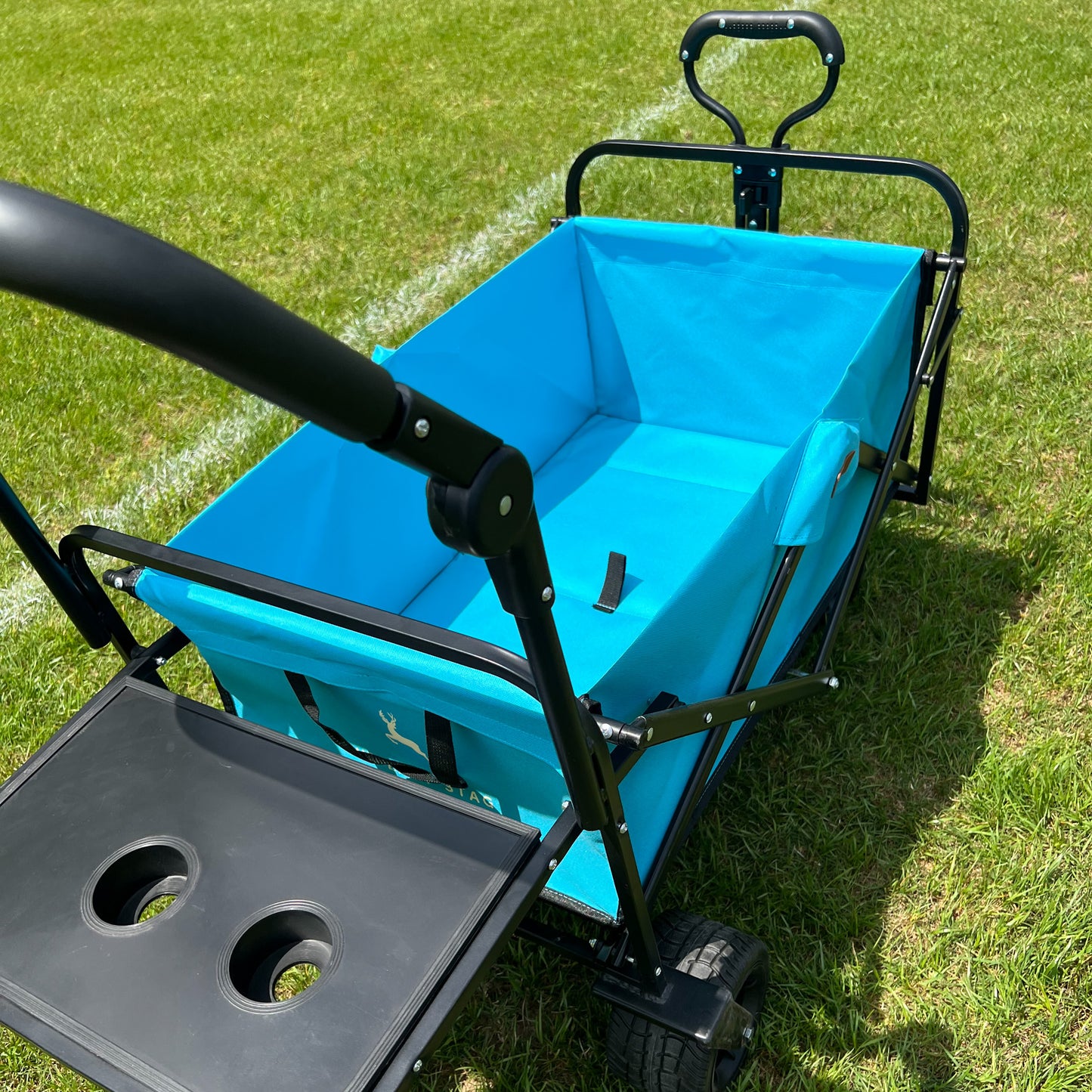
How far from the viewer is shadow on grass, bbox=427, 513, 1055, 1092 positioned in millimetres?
1750

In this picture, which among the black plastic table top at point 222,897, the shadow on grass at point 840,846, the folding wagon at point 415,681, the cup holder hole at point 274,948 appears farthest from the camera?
the shadow on grass at point 840,846

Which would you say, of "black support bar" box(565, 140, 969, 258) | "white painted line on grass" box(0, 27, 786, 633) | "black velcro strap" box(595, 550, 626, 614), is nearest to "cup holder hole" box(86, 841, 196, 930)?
"black velcro strap" box(595, 550, 626, 614)

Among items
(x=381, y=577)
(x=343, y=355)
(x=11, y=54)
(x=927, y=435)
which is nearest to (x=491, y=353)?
(x=381, y=577)

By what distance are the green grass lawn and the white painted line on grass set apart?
2 cm

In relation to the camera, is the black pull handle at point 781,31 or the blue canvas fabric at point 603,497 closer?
the blue canvas fabric at point 603,497

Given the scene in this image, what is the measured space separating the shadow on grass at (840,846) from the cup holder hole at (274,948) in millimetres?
623

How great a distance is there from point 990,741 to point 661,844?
90 centimetres

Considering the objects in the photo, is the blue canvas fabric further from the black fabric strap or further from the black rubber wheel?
the black rubber wheel

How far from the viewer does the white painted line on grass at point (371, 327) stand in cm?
276

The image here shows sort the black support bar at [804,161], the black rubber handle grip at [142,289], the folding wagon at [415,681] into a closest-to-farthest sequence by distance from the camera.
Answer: the black rubber handle grip at [142,289] < the folding wagon at [415,681] < the black support bar at [804,161]

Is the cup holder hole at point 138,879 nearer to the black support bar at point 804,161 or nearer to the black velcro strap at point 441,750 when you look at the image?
the black velcro strap at point 441,750

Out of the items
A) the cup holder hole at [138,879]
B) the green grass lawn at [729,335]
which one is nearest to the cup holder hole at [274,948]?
the cup holder hole at [138,879]

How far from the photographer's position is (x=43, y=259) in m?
0.59

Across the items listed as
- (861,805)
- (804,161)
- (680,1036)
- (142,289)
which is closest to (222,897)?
(680,1036)
